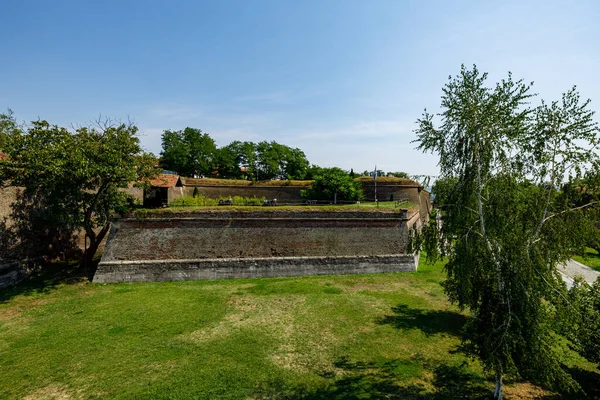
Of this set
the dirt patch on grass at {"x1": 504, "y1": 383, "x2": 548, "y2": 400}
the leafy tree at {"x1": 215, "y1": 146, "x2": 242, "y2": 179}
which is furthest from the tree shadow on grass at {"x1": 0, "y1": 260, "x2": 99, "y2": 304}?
the leafy tree at {"x1": 215, "y1": 146, "x2": 242, "y2": 179}

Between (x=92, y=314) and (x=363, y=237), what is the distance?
13.8 meters

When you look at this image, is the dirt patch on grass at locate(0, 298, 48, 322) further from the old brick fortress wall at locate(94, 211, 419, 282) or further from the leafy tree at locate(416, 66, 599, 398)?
the leafy tree at locate(416, 66, 599, 398)

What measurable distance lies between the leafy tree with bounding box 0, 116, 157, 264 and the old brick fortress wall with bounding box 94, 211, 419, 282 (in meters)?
1.87

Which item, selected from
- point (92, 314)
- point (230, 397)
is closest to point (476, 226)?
point (230, 397)

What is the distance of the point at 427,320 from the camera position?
11.9 m

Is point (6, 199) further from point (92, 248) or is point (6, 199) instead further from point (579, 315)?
point (579, 315)

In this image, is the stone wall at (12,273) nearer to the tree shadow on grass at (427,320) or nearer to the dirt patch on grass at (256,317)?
the dirt patch on grass at (256,317)

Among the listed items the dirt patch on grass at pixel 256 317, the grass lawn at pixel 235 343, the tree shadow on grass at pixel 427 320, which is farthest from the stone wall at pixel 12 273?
the tree shadow on grass at pixel 427 320

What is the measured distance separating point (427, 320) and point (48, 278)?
1931cm

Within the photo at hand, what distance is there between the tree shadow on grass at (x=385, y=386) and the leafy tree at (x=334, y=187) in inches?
711

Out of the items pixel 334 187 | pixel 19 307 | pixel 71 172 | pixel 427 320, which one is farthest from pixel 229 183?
pixel 427 320

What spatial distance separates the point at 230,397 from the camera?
24.3 ft

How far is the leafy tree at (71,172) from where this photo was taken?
47.7ft

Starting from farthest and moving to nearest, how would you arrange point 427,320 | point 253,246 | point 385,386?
point 253,246, point 427,320, point 385,386
